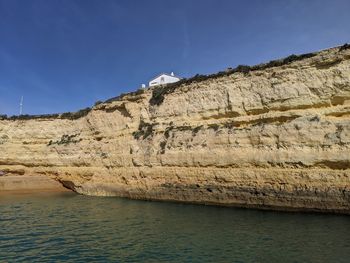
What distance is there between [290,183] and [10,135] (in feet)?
83.7

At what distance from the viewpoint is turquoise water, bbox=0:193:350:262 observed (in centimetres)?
1094

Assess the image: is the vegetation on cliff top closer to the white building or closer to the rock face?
the rock face

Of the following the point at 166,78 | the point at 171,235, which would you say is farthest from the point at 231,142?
the point at 166,78

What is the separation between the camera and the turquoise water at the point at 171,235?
10.9 meters

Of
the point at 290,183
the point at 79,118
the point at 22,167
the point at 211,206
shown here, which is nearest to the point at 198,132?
the point at 211,206

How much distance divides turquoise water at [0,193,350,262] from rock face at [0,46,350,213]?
1520 mm

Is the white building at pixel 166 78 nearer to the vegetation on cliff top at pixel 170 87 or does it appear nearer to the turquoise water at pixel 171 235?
the vegetation on cliff top at pixel 170 87

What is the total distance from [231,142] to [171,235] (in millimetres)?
8508

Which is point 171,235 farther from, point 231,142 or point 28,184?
point 28,184

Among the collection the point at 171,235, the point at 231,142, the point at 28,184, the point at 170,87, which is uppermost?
the point at 170,87

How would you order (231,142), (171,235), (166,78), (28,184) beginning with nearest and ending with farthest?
1. (171,235)
2. (231,142)
3. (28,184)
4. (166,78)

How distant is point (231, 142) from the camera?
2083cm

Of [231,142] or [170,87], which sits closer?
[231,142]

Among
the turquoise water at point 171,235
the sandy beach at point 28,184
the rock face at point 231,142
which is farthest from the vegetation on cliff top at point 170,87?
the turquoise water at point 171,235
